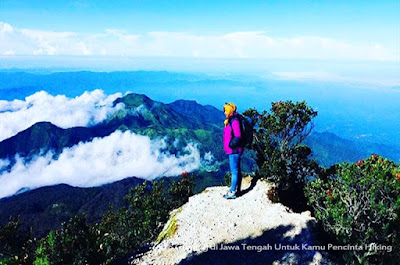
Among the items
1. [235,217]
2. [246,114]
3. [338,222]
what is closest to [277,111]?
[246,114]

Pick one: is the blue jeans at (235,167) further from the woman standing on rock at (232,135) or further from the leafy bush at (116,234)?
the leafy bush at (116,234)

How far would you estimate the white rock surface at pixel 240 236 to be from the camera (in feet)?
45.1

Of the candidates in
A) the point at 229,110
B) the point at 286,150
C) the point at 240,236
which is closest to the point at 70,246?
the point at 240,236

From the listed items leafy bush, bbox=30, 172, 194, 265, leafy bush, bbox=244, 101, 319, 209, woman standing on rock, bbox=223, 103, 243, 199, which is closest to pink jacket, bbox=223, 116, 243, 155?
woman standing on rock, bbox=223, 103, 243, 199

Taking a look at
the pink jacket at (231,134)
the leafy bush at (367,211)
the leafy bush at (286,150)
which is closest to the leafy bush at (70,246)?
the pink jacket at (231,134)

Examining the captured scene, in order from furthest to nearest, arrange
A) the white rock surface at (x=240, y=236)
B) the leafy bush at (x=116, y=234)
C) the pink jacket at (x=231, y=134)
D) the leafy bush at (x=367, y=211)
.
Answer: the pink jacket at (x=231, y=134) < the white rock surface at (x=240, y=236) < the leafy bush at (x=367, y=211) < the leafy bush at (x=116, y=234)

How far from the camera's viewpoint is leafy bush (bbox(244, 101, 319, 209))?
20.4 meters

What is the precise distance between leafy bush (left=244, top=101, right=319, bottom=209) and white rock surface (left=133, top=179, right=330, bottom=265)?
6.08 feet

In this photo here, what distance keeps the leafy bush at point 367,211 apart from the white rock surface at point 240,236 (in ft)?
5.15

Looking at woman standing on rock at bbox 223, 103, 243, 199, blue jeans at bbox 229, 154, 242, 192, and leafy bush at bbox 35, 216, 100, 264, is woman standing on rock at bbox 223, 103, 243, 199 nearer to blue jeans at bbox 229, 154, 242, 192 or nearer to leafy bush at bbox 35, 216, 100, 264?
blue jeans at bbox 229, 154, 242, 192

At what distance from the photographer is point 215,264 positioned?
13461 mm

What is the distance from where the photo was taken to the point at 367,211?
1312 centimetres

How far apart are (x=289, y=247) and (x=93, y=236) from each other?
858 centimetres

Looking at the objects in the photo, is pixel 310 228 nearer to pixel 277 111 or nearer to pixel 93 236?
pixel 277 111
